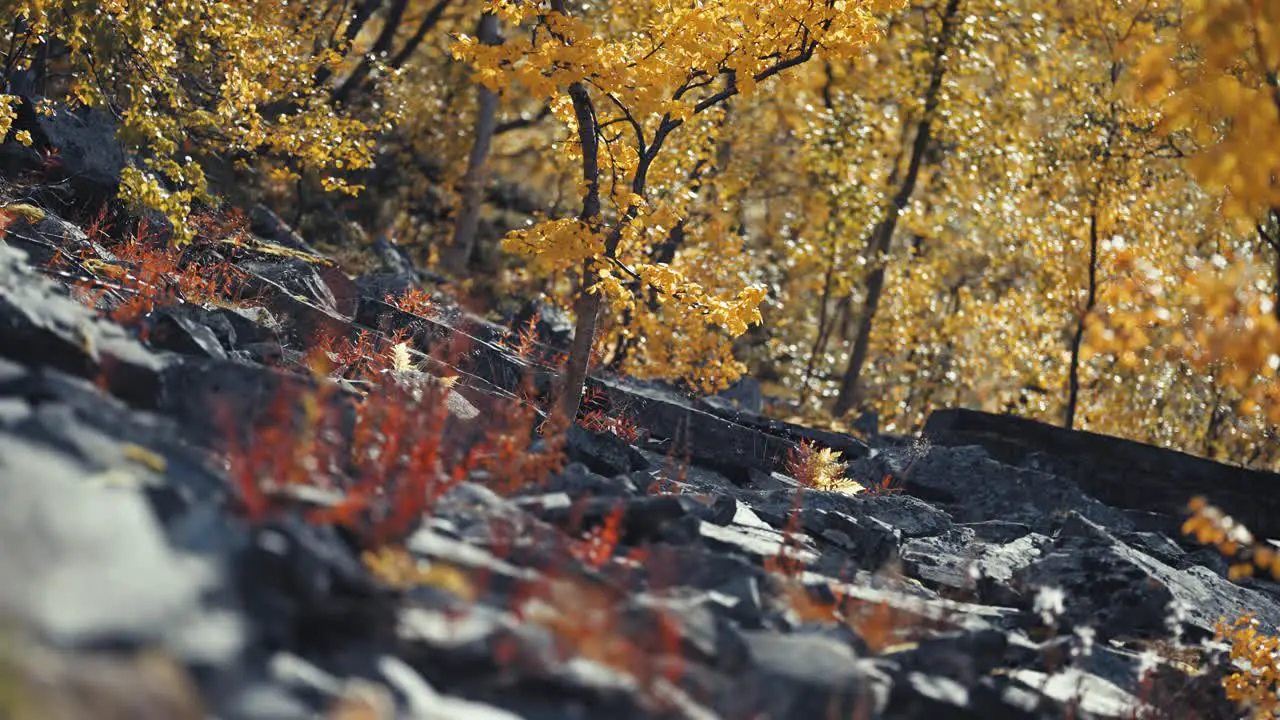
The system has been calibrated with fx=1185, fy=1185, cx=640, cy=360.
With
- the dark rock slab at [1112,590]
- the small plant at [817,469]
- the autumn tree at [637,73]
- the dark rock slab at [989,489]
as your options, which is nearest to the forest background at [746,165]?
the autumn tree at [637,73]

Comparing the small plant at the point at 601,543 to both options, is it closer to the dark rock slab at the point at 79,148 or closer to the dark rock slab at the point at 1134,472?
the dark rock slab at the point at 79,148

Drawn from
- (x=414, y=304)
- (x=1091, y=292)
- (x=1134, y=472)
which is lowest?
(x=414, y=304)

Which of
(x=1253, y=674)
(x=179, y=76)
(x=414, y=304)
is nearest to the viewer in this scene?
(x=1253, y=674)

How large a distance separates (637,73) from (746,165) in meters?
10.9

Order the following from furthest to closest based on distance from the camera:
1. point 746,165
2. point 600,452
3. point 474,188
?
point 746,165, point 474,188, point 600,452

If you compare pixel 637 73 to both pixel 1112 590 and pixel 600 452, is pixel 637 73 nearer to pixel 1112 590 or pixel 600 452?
pixel 600 452

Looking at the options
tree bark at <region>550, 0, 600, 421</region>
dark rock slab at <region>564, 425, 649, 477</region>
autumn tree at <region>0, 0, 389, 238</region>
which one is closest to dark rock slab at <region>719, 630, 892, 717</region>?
dark rock slab at <region>564, 425, 649, 477</region>

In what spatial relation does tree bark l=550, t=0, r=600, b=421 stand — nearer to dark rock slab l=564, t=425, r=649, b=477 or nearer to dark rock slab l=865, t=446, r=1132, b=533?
dark rock slab l=564, t=425, r=649, b=477

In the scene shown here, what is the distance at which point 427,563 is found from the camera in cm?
489

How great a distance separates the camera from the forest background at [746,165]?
9.94m

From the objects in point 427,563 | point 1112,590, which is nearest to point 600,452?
point 1112,590

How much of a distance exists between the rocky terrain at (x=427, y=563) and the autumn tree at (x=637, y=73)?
1.34m

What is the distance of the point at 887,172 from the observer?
76.4ft

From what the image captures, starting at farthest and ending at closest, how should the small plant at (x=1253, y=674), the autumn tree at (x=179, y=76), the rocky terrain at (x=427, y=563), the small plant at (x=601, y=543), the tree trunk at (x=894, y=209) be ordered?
the tree trunk at (x=894, y=209) < the autumn tree at (x=179, y=76) < the small plant at (x=1253, y=674) < the small plant at (x=601, y=543) < the rocky terrain at (x=427, y=563)
